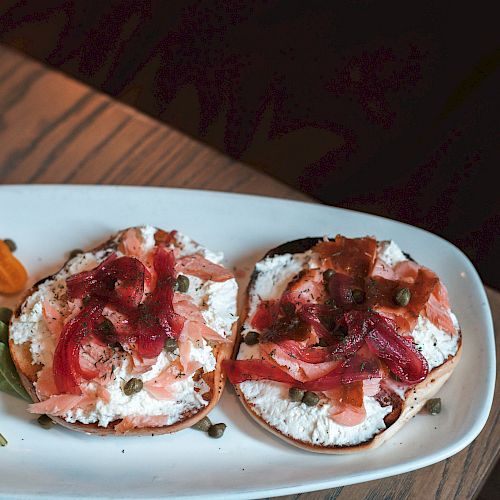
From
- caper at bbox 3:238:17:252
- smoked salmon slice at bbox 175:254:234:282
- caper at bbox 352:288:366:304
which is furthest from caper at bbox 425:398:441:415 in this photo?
caper at bbox 3:238:17:252

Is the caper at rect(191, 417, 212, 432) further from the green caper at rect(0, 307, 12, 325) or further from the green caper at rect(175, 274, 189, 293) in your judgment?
the green caper at rect(0, 307, 12, 325)

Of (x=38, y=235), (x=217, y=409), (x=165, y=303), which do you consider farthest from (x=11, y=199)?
(x=217, y=409)

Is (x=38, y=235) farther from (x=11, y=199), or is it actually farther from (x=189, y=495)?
(x=189, y=495)

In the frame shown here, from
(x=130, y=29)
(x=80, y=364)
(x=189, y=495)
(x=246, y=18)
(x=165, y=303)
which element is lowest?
(x=189, y=495)

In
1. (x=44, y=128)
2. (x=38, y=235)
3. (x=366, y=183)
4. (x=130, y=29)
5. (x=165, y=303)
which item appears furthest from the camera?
(x=130, y=29)

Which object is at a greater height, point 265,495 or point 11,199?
point 11,199

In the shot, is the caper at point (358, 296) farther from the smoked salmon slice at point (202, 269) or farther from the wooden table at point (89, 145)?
the wooden table at point (89, 145)

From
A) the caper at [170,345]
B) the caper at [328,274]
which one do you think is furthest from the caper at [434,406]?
the caper at [170,345]
